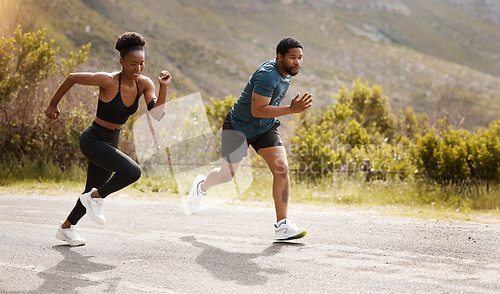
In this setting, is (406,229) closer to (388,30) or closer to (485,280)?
(485,280)

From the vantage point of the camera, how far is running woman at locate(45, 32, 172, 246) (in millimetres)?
4855

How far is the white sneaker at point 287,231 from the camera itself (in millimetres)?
5426

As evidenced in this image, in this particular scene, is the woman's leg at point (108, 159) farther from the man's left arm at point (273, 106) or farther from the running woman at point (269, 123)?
the man's left arm at point (273, 106)

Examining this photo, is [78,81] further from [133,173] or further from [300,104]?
[300,104]

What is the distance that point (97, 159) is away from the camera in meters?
4.98

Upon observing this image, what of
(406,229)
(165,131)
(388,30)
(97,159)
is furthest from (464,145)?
(388,30)

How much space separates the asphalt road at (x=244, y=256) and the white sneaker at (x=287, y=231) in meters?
0.09

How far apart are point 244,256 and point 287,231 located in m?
0.64

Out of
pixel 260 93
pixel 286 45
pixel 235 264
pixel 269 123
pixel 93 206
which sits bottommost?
pixel 235 264

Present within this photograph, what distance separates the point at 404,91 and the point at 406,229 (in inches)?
4622

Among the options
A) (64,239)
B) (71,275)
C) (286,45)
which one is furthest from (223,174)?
(71,275)

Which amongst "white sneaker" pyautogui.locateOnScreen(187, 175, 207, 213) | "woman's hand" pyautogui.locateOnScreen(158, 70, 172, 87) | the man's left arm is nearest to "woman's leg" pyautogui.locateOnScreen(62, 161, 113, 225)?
"woman's hand" pyautogui.locateOnScreen(158, 70, 172, 87)

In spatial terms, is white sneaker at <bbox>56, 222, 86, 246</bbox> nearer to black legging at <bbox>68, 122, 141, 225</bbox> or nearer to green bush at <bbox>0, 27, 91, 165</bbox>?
black legging at <bbox>68, 122, 141, 225</bbox>

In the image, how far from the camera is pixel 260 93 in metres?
5.07
